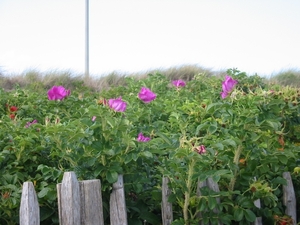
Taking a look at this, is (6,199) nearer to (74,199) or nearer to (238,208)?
(74,199)

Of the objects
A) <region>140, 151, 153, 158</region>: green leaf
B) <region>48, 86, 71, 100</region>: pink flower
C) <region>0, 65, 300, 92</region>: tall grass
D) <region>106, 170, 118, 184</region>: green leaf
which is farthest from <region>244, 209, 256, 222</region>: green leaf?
<region>0, 65, 300, 92</region>: tall grass

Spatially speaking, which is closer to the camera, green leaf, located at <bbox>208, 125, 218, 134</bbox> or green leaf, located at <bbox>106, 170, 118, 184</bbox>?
green leaf, located at <bbox>106, 170, 118, 184</bbox>

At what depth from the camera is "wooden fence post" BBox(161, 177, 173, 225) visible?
7.09 feet

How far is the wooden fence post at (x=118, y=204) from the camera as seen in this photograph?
2.04 metres

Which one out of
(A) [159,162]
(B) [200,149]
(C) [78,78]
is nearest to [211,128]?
(B) [200,149]

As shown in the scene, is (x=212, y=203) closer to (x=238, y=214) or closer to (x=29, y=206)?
(x=238, y=214)

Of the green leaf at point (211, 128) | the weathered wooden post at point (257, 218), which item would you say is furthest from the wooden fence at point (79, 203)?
the weathered wooden post at point (257, 218)

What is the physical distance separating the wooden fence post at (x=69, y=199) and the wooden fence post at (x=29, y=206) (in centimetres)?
9

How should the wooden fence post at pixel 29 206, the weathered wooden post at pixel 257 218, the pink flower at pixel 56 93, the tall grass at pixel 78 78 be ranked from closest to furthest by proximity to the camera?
the wooden fence post at pixel 29 206
the weathered wooden post at pixel 257 218
the pink flower at pixel 56 93
the tall grass at pixel 78 78

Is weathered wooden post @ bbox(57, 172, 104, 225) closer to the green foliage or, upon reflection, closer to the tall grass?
the green foliage

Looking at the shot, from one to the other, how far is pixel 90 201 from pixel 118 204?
0.11m

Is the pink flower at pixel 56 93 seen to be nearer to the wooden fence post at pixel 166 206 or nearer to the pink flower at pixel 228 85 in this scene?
the pink flower at pixel 228 85

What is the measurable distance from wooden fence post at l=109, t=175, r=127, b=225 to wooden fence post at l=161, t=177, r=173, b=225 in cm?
19

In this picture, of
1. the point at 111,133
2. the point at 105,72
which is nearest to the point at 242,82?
the point at 111,133
